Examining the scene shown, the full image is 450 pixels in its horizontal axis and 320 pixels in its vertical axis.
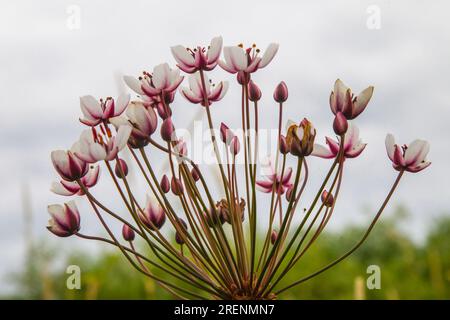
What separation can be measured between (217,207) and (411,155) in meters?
0.47

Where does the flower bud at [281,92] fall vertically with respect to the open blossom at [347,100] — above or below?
above

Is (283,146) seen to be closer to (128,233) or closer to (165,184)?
(165,184)

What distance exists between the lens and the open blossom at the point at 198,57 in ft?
4.47

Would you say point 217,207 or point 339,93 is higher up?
point 339,93

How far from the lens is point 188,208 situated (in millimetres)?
1335

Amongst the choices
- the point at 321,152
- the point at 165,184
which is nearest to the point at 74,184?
the point at 165,184

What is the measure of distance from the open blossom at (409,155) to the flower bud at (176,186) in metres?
0.49

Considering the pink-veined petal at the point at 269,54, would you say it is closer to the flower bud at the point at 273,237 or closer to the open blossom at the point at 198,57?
the open blossom at the point at 198,57

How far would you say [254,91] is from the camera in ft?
4.75

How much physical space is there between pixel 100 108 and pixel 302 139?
0.46 metres

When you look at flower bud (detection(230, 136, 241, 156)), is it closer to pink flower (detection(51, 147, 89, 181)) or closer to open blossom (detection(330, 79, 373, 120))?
open blossom (detection(330, 79, 373, 120))

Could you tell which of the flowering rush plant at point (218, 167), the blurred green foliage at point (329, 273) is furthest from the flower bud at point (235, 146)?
the blurred green foliage at point (329, 273)
